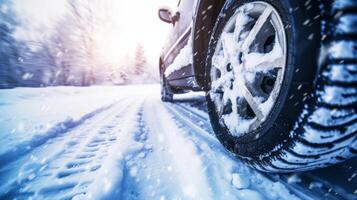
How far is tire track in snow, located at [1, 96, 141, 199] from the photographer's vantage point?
101 centimetres

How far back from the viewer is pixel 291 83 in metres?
0.80

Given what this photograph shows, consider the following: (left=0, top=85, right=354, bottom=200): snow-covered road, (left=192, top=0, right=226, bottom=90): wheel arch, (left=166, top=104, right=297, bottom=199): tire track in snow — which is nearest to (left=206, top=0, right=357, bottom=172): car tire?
(left=166, top=104, right=297, bottom=199): tire track in snow

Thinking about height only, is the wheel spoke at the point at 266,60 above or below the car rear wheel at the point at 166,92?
above

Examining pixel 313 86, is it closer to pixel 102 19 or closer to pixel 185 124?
pixel 185 124

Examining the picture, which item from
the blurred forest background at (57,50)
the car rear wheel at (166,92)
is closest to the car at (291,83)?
the car rear wheel at (166,92)

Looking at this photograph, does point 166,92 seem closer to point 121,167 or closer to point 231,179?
point 121,167

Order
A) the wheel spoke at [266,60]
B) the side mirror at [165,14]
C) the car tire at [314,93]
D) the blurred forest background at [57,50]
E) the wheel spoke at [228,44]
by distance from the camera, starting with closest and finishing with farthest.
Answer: the car tire at [314,93]
the wheel spoke at [266,60]
the wheel spoke at [228,44]
the side mirror at [165,14]
the blurred forest background at [57,50]

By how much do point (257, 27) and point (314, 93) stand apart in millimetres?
499

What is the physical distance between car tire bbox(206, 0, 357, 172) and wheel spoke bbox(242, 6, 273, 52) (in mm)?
66

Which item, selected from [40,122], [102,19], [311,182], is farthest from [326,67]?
[102,19]

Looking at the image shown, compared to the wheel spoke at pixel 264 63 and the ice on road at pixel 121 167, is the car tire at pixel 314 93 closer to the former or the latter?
the wheel spoke at pixel 264 63

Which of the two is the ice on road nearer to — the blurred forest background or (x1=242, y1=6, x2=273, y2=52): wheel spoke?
(x1=242, y1=6, x2=273, y2=52): wheel spoke

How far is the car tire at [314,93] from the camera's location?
654 millimetres

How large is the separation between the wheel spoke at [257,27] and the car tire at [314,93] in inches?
2.6
